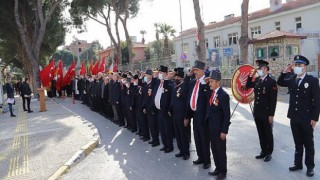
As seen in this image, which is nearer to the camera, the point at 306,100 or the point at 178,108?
the point at 306,100

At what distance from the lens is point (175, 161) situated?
271 inches

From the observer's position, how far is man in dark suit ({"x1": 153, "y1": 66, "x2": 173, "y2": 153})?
7.67m

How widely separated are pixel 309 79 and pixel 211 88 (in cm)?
148

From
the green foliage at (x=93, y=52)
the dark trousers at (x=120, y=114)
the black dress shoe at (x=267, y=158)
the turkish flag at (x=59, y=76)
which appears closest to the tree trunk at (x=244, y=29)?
the dark trousers at (x=120, y=114)

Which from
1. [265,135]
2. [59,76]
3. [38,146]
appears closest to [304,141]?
[265,135]

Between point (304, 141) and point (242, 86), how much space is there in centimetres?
311

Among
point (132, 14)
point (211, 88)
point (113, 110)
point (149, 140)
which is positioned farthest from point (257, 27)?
point (211, 88)

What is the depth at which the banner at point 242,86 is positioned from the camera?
843 cm

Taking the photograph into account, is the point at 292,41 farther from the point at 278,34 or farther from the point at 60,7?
the point at 60,7

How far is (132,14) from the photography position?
3422 centimetres

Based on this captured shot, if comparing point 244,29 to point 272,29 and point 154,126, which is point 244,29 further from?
point 272,29

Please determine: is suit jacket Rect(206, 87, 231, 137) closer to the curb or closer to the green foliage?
the curb

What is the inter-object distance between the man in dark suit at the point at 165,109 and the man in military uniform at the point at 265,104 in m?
1.95

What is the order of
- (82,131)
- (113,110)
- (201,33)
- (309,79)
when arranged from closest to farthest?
(309,79)
(82,131)
(113,110)
(201,33)
